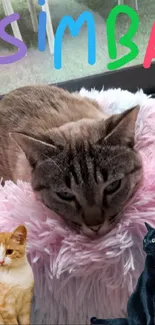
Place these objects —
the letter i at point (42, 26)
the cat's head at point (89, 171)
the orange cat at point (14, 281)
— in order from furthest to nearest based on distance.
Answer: the letter i at point (42, 26), the cat's head at point (89, 171), the orange cat at point (14, 281)

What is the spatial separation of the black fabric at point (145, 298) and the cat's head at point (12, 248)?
0.69 feet

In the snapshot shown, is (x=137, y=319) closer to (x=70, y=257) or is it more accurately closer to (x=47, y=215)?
(x=70, y=257)

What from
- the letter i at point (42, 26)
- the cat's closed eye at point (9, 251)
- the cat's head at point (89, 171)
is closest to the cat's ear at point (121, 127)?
the cat's head at point (89, 171)

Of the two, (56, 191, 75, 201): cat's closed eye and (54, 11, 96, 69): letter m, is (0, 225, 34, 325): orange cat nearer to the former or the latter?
(56, 191, 75, 201): cat's closed eye

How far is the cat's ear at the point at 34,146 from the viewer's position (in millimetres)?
951

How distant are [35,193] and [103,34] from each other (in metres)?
1.10

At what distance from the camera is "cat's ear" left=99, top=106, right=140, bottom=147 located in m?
0.94

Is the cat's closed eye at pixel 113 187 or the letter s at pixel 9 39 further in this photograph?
the letter s at pixel 9 39

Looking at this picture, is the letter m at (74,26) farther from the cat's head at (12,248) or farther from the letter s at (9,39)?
the cat's head at (12,248)

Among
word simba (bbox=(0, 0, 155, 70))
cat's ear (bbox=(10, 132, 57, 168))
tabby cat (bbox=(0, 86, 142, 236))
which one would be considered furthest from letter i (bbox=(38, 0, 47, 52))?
cat's ear (bbox=(10, 132, 57, 168))

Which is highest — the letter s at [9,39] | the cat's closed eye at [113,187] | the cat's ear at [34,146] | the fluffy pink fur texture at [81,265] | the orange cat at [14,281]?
the letter s at [9,39]

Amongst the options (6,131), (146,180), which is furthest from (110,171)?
(6,131)

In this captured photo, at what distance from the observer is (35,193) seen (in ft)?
3.45

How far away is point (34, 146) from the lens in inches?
38.0
